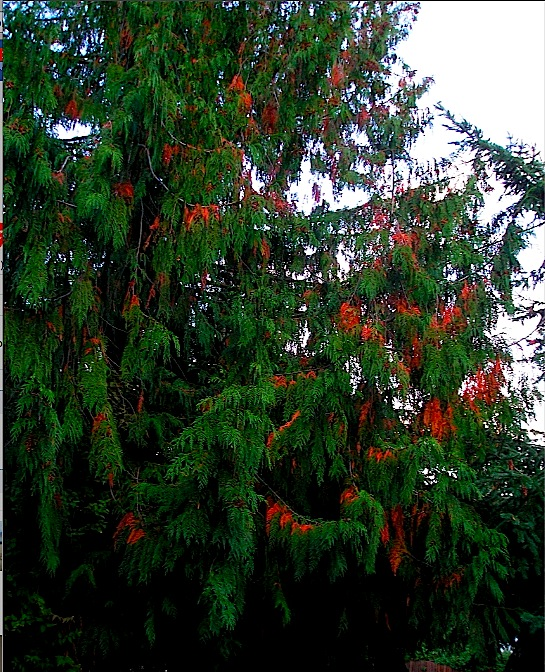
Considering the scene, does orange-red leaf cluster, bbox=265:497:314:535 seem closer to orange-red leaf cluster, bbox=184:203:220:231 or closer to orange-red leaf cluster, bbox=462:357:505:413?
orange-red leaf cluster, bbox=462:357:505:413

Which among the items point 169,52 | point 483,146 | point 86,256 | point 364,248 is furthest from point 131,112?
point 483,146

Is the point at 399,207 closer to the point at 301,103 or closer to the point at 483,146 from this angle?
the point at 483,146

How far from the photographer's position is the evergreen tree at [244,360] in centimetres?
291

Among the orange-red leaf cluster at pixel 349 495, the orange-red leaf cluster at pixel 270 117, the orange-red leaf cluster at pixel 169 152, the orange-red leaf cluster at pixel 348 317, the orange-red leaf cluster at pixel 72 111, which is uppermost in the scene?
the orange-red leaf cluster at pixel 270 117

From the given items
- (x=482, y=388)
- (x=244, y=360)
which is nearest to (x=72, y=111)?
(x=244, y=360)

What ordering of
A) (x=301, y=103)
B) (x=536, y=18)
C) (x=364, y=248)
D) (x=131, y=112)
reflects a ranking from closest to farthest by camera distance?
(x=536, y=18), (x=131, y=112), (x=364, y=248), (x=301, y=103)

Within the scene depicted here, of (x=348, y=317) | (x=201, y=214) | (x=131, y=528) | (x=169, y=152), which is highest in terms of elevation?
(x=169, y=152)

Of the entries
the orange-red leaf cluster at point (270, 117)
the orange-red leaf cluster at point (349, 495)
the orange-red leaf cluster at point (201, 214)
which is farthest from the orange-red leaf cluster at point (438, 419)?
the orange-red leaf cluster at point (270, 117)

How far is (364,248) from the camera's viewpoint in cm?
323

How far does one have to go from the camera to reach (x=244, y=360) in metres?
3.29

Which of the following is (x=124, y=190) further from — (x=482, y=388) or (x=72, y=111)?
(x=482, y=388)

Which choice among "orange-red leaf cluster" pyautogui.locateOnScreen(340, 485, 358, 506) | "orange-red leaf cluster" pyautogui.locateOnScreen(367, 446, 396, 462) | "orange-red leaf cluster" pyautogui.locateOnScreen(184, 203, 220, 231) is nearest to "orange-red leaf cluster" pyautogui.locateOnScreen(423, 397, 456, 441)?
"orange-red leaf cluster" pyautogui.locateOnScreen(367, 446, 396, 462)

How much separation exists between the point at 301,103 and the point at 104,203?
45.4 inches

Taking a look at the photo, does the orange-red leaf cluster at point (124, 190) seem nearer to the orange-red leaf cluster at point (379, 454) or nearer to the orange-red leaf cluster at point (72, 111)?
the orange-red leaf cluster at point (72, 111)
